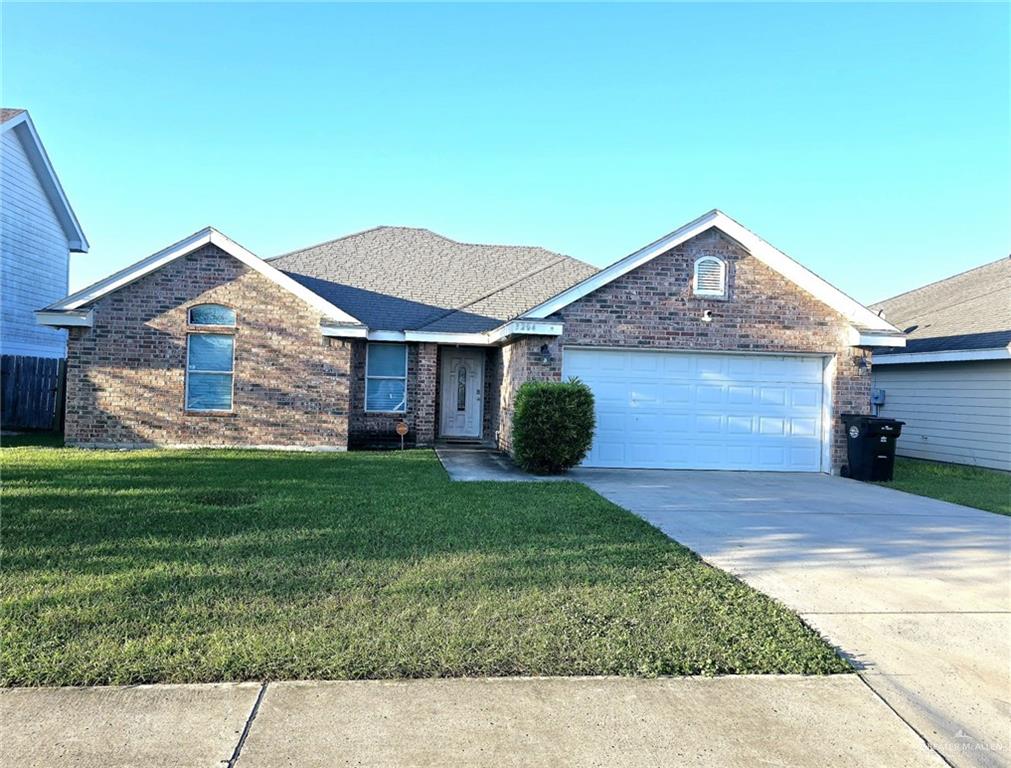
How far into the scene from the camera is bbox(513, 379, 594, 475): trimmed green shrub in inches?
455

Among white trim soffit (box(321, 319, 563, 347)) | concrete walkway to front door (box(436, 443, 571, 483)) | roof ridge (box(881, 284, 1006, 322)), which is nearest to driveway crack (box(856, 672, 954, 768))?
concrete walkway to front door (box(436, 443, 571, 483))

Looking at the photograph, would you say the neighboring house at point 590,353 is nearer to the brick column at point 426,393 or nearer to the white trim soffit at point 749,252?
the white trim soffit at point 749,252

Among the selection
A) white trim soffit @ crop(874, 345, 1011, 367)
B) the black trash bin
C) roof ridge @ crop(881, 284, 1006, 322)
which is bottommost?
the black trash bin

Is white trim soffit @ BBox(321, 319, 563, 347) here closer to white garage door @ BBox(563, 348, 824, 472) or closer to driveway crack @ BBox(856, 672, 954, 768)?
white garage door @ BBox(563, 348, 824, 472)

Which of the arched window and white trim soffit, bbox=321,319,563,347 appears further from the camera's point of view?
the arched window

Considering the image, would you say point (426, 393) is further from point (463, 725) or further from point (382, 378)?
point (463, 725)

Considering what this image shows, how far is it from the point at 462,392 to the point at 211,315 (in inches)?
238

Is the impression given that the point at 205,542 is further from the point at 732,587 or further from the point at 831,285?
the point at 831,285

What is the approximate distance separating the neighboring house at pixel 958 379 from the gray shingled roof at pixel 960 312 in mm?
32

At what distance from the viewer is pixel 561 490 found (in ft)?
32.7

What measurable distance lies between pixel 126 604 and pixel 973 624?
5.86 m

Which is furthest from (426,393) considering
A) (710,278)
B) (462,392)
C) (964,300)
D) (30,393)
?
(964,300)

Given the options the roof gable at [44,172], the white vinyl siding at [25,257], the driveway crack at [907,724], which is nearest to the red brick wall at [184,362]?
the white vinyl siding at [25,257]

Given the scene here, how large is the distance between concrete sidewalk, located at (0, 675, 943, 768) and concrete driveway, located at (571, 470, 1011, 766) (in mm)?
428
